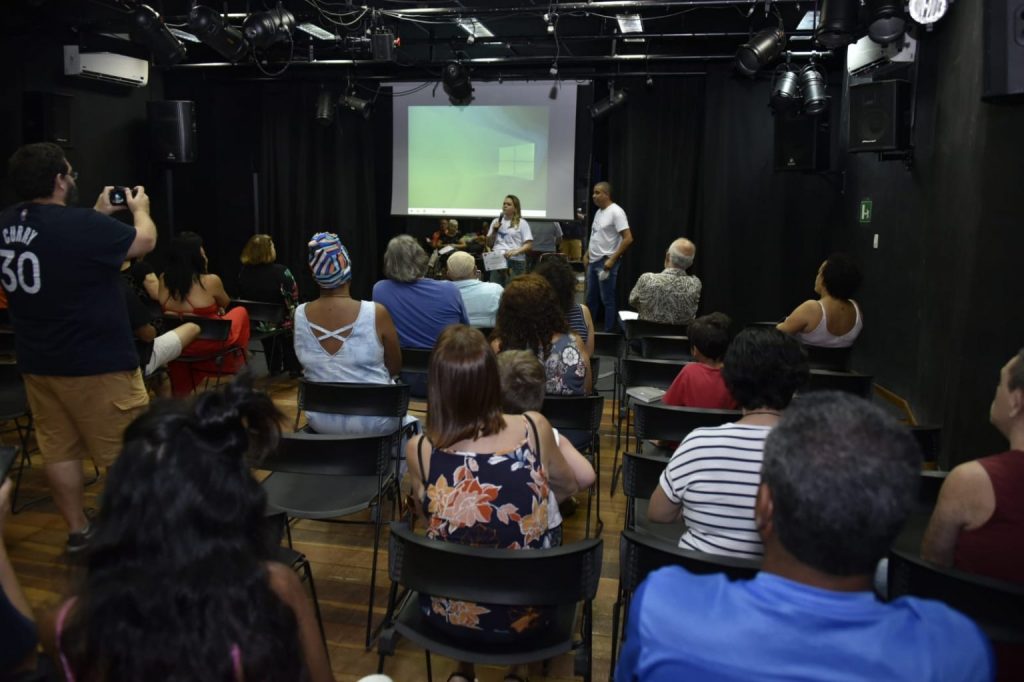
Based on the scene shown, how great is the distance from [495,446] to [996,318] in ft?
11.2

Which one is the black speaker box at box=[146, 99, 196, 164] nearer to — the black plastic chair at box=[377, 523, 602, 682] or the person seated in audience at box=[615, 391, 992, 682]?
the black plastic chair at box=[377, 523, 602, 682]

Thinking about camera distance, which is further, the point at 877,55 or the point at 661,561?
the point at 877,55

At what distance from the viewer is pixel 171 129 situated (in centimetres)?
879

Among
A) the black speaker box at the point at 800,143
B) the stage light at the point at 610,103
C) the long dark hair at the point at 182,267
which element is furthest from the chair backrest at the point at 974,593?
the stage light at the point at 610,103

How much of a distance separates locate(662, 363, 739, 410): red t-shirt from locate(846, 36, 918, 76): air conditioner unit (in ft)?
10.8

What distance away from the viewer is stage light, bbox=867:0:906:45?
479 centimetres

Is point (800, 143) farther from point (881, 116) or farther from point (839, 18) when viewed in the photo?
point (839, 18)

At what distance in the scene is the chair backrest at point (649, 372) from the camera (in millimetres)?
4066

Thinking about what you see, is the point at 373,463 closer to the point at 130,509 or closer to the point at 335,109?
the point at 130,509

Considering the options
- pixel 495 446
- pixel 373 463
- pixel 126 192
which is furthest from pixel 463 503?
pixel 126 192

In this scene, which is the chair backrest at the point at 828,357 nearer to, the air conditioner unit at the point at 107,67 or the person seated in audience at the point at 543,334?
the person seated in audience at the point at 543,334

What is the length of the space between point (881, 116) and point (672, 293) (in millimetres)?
1989

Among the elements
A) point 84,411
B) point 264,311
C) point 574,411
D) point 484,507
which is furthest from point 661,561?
point 264,311

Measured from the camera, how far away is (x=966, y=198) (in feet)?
15.0
